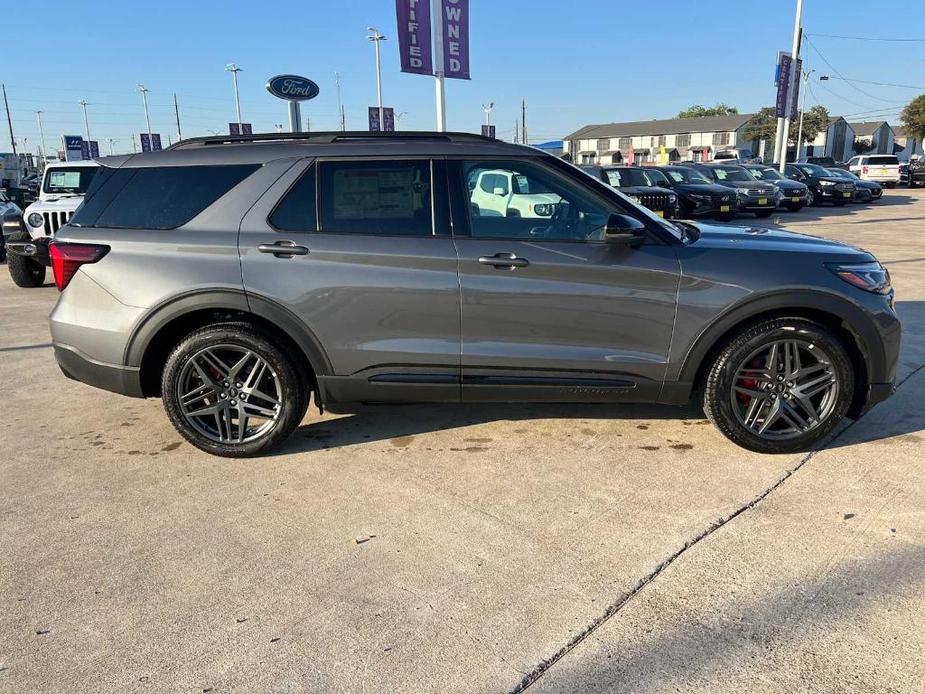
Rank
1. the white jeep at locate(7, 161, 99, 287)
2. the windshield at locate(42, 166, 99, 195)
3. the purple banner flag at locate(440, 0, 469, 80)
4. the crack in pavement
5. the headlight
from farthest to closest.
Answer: the purple banner flag at locate(440, 0, 469, 80) < the windshield at locate(42, 166, 99, 195) < the white jeep at locate(7, 161, 99, 287) < the headlight < the crack in pavement

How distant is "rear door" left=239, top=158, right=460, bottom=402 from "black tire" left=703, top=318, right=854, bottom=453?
58.4 inches

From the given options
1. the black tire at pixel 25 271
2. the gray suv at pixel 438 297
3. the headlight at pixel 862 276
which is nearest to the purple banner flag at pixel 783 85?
the black tire at pixel 25 271

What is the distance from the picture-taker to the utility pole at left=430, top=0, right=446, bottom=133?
1283 centimetres

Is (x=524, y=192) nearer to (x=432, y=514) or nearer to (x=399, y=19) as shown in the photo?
(x=432, y=514)

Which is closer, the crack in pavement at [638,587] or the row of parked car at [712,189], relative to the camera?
the crack in pavement at [638,587]

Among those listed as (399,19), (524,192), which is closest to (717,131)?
(399,19)

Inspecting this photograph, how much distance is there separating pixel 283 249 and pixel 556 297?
1509 mm

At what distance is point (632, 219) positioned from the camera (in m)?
3.59

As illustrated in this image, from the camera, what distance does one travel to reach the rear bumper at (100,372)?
386 cm

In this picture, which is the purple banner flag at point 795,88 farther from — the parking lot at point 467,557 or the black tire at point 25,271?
the black tire at point 25,271

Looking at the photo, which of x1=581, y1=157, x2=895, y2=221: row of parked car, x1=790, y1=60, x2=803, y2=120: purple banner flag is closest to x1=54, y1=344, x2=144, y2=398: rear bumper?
x1=581, y1=157, x2=895, y2=221: row of parked car

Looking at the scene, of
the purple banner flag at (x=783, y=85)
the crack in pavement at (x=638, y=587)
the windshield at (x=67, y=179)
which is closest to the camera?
the crack in pavement at (x=638, y=587)

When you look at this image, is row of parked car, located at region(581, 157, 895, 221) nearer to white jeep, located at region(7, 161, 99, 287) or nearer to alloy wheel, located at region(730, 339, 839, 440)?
white jeep, located at region(7, 161, 99, 287)

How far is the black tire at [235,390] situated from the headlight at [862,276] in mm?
3067
